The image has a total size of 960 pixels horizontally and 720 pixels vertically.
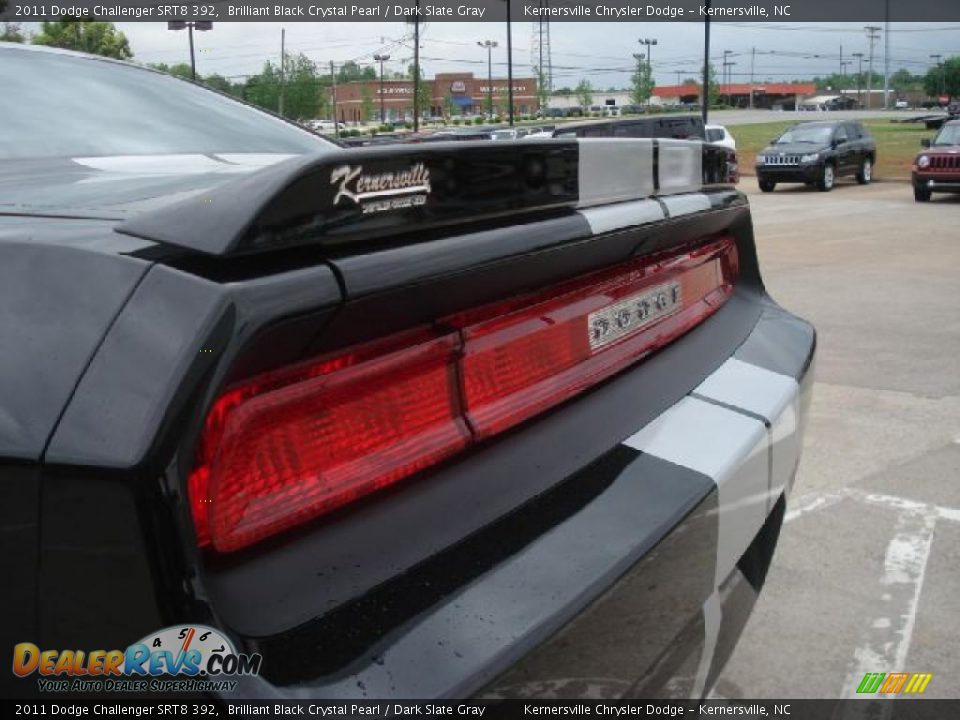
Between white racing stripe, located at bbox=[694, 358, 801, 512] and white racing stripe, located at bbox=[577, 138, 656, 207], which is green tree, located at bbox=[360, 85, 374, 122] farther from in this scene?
white racing stripe, located at bbox=[577, 138, 656, 207]

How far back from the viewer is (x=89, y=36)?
43.8 m

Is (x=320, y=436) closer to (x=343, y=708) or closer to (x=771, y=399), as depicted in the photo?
(x=343, y=708)

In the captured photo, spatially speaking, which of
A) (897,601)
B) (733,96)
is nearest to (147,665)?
(897,601)

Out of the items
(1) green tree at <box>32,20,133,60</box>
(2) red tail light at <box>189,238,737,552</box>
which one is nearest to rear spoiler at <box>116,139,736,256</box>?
(2) red tail light at <box>189,238,737,552</box>

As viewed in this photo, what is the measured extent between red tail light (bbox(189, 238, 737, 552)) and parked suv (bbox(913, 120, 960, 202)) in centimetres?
1790

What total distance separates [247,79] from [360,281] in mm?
61797

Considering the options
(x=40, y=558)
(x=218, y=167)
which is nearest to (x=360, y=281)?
(x=40, y=558)

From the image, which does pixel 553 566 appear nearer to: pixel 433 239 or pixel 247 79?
pixel 433 239

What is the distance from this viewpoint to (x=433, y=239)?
4.25 ft

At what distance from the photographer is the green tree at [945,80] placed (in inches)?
3093

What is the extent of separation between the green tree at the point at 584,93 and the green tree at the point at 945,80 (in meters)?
35.6

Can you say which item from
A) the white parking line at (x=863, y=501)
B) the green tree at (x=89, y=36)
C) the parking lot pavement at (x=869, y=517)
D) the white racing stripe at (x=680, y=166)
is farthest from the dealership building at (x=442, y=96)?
the white racing stripe at (x=680, y=166)

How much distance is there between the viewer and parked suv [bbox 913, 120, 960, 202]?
17.3 m

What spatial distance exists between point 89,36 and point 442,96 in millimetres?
73990
